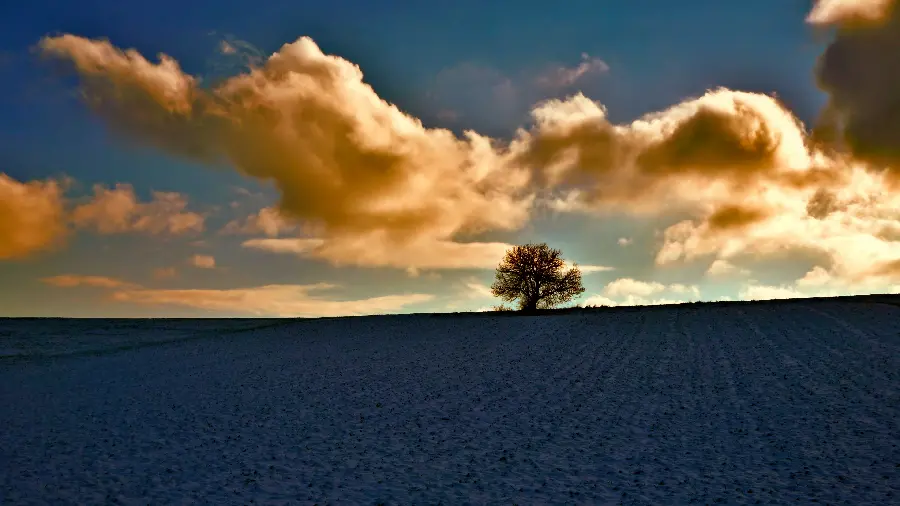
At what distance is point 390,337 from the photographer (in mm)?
39938

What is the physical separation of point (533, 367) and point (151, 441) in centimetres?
1510

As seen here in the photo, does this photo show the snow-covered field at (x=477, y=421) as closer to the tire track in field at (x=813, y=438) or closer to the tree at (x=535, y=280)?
the tire track in field at (x=813, y=438)

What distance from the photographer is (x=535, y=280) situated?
63.1 m

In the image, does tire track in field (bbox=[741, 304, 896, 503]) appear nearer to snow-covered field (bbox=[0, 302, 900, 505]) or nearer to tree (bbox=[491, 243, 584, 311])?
snow-covered field (bbox=[0, 302, 900, 505])

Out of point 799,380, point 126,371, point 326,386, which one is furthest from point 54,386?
point 799,380

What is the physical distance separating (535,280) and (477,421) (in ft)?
148

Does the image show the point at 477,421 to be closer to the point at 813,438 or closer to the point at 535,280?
the point at 813,438

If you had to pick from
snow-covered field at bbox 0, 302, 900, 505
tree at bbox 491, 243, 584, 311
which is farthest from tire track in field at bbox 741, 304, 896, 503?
tree at bbox 491, 243, 584, 311

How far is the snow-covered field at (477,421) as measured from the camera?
1348cm

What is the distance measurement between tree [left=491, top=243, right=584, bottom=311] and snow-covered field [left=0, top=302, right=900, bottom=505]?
26.1 metres

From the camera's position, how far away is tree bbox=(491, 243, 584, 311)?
63.1 metres

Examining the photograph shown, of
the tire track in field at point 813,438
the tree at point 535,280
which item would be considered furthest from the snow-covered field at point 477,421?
the tree at point 535,280

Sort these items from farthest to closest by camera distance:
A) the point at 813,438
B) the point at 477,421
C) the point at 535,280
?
the point at 535,280, the point at 477,421, the point at 813,438

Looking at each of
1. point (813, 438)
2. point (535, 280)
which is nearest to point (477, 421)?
point (813, 438)
